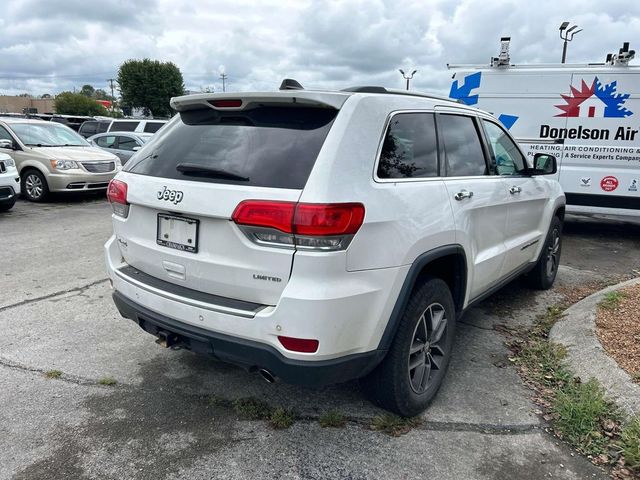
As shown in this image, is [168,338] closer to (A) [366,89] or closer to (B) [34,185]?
(A) [366,89]

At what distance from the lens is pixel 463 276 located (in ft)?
11.5

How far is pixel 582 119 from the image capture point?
26.6 ft

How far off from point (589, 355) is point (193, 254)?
291 centimetres

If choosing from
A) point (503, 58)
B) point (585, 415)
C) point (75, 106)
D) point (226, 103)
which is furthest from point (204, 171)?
point (75, 106)

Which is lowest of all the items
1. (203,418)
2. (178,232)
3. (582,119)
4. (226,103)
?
(203,418)

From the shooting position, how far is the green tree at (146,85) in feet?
198

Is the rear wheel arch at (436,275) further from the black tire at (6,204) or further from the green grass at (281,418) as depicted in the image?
the black tire at (6,204)

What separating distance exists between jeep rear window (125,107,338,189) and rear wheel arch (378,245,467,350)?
0.83 m

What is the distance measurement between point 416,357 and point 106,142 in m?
14.0

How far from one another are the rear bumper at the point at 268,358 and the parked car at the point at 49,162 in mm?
9557

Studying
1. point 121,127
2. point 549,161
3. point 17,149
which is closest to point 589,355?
point 549,161

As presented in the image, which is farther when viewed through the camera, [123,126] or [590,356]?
[123,126]

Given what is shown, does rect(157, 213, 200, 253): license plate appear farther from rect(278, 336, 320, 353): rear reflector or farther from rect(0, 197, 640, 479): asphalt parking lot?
rect(0, 197, 640, 479): asphalt parking lot

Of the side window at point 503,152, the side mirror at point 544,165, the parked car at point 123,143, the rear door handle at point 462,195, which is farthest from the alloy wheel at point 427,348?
the parked car at point 123,143
